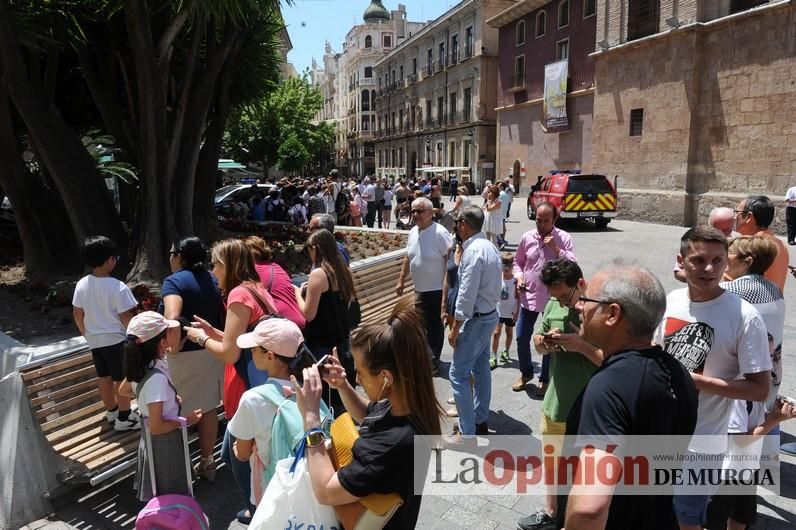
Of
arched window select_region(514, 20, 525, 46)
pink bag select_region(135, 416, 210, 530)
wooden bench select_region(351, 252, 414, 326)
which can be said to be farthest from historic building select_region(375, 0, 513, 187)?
pink bag select_region(135, 416, 210, 530)

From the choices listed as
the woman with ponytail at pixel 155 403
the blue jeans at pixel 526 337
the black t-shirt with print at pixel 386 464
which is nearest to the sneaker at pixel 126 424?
the woman with ponytail at pixel 155 403

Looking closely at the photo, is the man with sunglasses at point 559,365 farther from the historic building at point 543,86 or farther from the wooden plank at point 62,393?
the historic building at point 543,86

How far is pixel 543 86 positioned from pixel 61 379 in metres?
29.9

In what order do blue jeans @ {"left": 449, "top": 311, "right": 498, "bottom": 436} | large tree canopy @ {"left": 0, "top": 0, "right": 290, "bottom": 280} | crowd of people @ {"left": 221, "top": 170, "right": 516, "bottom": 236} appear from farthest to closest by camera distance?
crowd of people @ {"left": 221, "top": 170, "right": 516, "bottom": 236} → large tree canopy @ {"left": 0, "top": 0, "right": 290, "bottom": 280} → blue jeans @ {"left": 449, "top": 311, "right": 498, "bottom": 436}

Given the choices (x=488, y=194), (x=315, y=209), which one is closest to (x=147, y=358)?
(x=488, y=194)

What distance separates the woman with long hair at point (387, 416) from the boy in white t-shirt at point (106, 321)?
2344mm

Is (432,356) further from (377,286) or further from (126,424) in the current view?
(377,286)

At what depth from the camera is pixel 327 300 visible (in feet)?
12.7

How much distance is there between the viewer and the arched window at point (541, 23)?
29506 mm

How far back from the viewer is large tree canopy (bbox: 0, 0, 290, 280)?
7.66 m

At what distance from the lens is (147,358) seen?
298 cm

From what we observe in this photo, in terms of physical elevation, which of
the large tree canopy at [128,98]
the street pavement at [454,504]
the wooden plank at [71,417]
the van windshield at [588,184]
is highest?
the large tree canopy at [128,98]

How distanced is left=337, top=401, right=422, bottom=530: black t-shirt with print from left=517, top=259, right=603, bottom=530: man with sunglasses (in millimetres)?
1190

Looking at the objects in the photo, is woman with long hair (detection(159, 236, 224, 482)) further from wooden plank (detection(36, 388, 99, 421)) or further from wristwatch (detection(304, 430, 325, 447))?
wristwatch (detection(304, 430, 325, 447))
